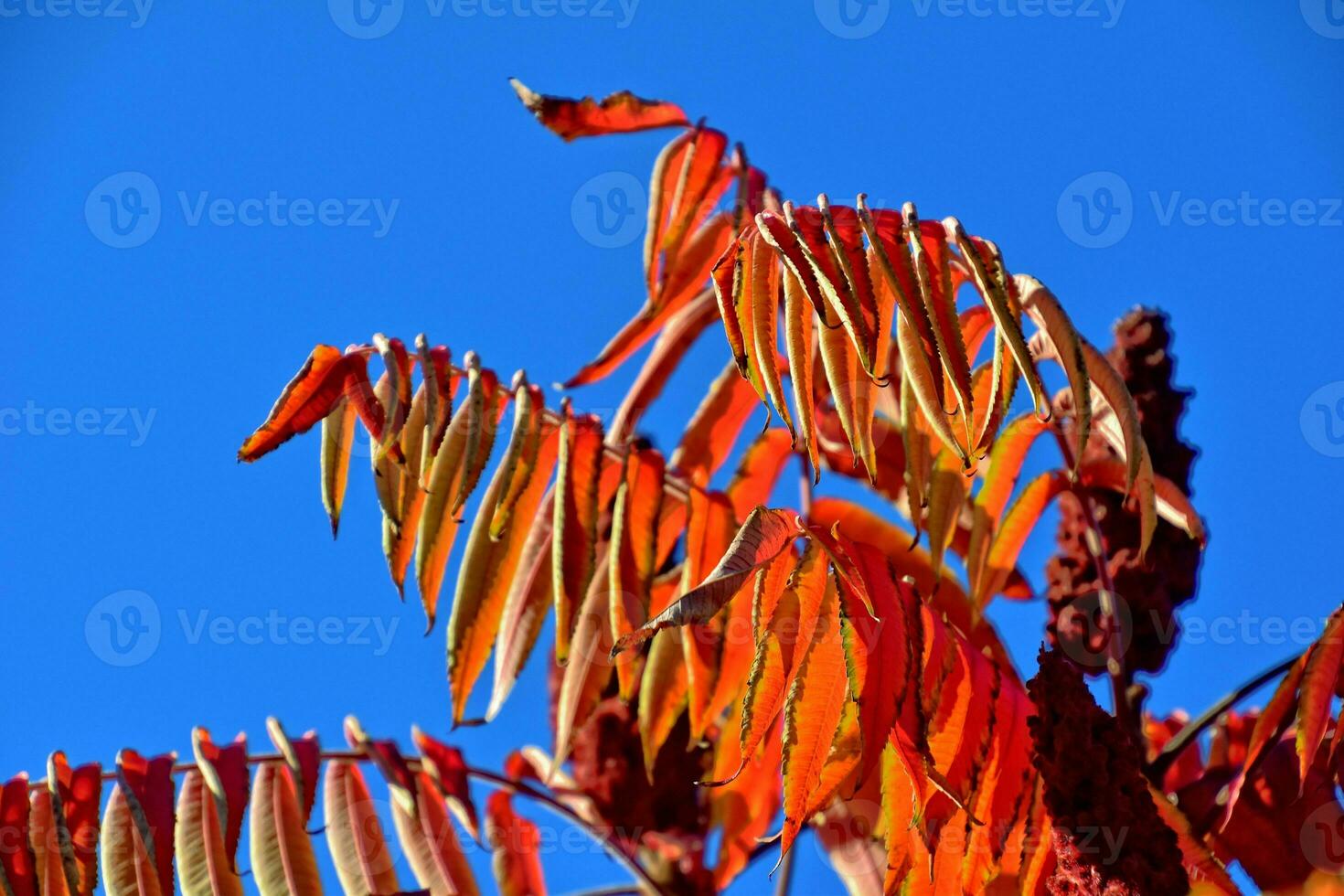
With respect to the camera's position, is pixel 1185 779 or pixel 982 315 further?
pixel 1185 779

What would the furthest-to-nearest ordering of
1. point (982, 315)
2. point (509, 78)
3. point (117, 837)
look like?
point (509, 78), point (982, 315), point (117, 837)

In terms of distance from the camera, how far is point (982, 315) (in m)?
2.80

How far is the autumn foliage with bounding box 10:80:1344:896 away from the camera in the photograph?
2096 millimetres

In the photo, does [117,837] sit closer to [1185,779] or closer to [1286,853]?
[1286,853]

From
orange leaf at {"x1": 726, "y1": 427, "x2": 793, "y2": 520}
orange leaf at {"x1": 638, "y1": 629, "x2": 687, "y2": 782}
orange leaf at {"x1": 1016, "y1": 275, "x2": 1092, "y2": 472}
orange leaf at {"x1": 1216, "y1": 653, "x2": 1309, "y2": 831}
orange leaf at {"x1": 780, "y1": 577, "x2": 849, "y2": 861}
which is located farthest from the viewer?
orange leaf at {"x1": 726, "y1": 427, "x2": 793, "y2": 520}

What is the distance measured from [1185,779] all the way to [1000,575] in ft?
2.71

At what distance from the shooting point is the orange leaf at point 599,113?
310cm

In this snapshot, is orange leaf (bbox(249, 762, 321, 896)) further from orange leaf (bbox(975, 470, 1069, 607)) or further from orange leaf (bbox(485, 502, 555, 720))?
orange leaf (bbox(975, 470, 1069, 607))

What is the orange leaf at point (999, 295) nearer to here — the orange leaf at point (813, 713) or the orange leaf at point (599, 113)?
the orange leaf at point (813, 713)

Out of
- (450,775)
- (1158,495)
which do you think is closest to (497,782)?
(450,775)

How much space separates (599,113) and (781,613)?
1444 millimetres

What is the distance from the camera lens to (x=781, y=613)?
2113 millimetres

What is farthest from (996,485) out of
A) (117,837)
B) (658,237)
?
(117,837)

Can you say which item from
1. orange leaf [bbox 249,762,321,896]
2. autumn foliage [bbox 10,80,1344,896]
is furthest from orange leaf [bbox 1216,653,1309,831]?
orange leaf [bbox 249,762,321,896]
